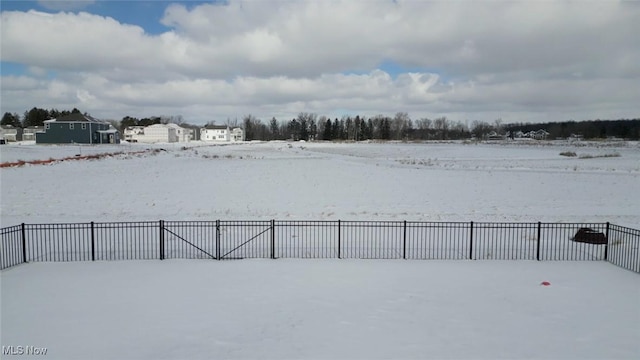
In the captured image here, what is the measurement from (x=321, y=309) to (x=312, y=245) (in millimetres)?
7046

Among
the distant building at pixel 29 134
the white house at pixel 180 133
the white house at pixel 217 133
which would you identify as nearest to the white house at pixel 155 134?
the white house at pixel 180 133

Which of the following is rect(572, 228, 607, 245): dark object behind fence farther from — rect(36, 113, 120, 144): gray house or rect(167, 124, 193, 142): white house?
rect(167, 124, 193, 142): white house

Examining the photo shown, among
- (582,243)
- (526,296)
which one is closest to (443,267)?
(526,296)

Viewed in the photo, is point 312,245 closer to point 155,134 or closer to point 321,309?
point 321,309

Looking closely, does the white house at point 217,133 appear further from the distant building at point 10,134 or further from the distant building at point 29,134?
the distant building at point 10,134

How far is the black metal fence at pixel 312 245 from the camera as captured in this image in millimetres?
16188

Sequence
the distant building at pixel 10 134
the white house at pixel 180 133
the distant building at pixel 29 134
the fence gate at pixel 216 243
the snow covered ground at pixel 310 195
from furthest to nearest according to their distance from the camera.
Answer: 1. the white house at pixel 180 133
2. the distant building at pixel 29 134
3. the distant building at pixel 10 134
4. the snow covered ground at pixel 310 195
5. the fence gate at pixel 216 243

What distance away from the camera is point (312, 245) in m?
18.1

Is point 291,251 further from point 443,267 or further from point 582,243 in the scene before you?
point 582,243

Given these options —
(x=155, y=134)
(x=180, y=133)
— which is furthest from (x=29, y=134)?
(x=180, y=133)

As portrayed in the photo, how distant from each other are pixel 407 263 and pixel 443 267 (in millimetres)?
1206

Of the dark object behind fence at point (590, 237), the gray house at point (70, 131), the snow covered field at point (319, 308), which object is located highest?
the gray house at point (70, 131)

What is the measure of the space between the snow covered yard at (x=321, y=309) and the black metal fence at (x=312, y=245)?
1204 mm

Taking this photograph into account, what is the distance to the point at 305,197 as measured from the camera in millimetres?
29641
